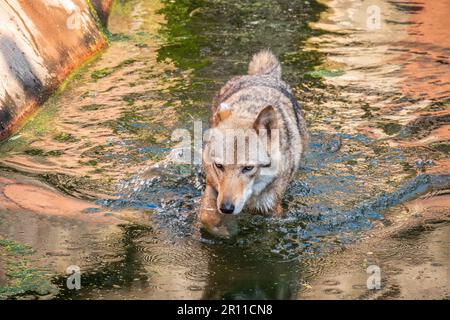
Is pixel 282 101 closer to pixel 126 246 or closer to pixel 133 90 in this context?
pixel 126 246

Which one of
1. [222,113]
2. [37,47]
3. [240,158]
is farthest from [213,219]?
[37,47]

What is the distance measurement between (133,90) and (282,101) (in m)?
3.24

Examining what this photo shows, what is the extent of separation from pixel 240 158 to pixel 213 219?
28.3 inches

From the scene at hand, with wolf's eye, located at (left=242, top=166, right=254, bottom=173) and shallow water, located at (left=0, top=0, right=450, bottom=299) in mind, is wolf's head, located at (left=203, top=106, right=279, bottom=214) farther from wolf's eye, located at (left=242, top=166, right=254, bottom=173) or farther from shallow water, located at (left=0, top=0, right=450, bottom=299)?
shallow water, located at (left=0, top=0, right=450, bottom=299)

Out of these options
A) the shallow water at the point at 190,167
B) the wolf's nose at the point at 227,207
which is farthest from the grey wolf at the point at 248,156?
the shallow water at the point at 190,167

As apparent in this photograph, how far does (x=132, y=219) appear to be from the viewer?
6918 mm

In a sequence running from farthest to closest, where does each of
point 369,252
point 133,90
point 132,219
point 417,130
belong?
point 133,90, point 417,130, point 132,219, point 369,252

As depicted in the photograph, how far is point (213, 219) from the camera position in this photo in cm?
666

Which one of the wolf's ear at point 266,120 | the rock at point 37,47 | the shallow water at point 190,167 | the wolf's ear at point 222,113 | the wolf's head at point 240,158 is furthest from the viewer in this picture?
the rock at point 37,47

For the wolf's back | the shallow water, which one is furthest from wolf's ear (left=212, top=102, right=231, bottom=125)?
the wolf's back

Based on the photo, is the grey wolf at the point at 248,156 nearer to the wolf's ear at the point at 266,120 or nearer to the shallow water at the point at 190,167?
the wolf's ear at the point at 266,120

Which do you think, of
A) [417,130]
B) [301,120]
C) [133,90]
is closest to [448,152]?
[417,130]

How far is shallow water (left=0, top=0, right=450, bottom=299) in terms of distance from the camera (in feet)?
19.9

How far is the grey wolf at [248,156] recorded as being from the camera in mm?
6254
